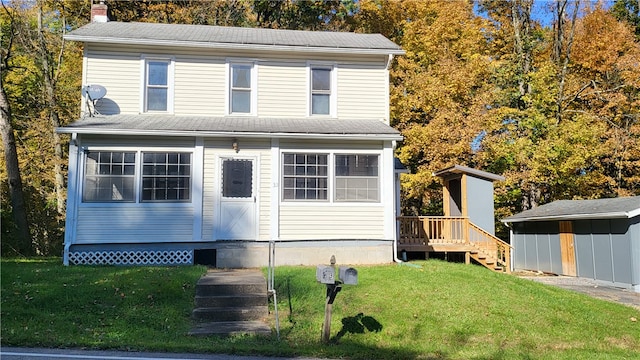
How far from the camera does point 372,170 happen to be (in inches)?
489

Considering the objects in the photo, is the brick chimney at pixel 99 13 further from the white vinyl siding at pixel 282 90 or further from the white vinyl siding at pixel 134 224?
the white vinyl siding at pixel 134 224

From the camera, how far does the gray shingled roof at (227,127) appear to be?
37.1 ft

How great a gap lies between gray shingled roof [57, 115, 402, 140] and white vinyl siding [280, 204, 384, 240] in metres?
1.85

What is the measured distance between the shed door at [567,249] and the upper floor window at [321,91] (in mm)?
9661

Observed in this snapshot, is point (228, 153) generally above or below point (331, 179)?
above

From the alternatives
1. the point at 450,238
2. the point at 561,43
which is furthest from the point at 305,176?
the point at 561,43

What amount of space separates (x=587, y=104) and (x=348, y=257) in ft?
59.4

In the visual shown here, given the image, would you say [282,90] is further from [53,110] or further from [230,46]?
[53,110]

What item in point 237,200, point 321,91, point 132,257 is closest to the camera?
point 132,257

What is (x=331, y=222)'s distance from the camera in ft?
39.7

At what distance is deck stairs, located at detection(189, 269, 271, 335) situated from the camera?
7.50 metres

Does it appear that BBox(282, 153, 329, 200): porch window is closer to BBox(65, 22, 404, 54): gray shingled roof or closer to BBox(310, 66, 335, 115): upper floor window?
BBox(310, 66, 335, 115): upper floor window

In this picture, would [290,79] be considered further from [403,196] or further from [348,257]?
[403,196]

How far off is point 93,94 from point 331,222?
265 inches
